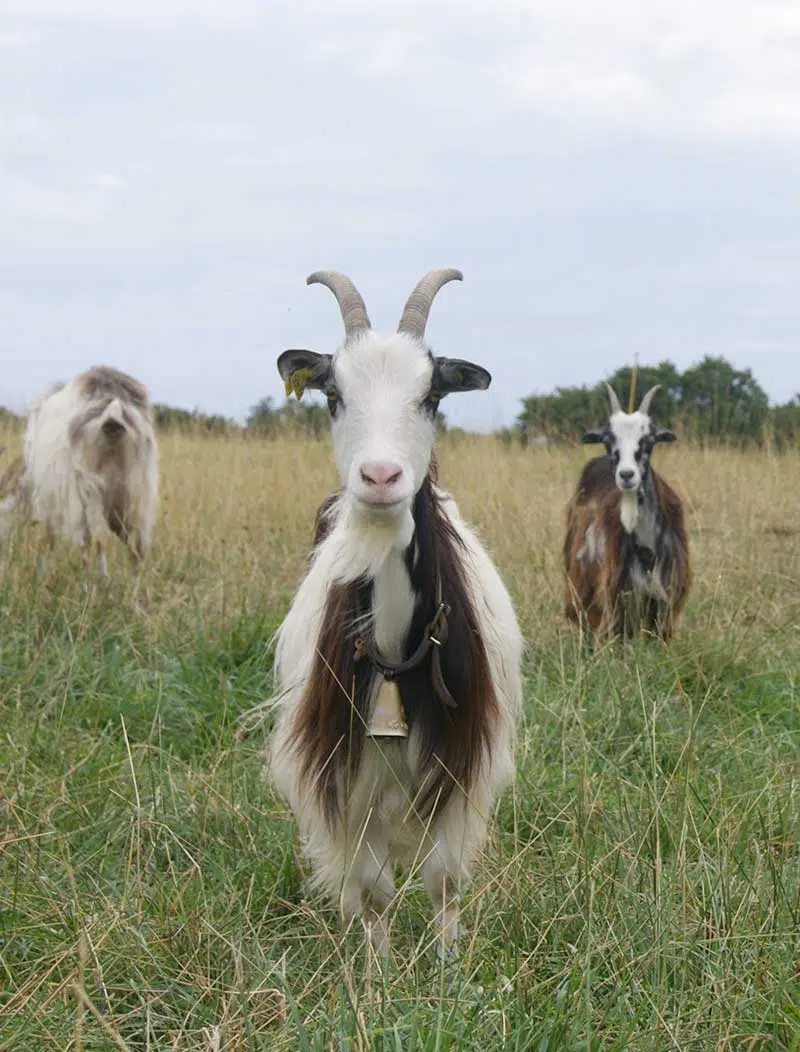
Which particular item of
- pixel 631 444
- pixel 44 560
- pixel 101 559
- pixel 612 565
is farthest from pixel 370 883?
pixel 101 559

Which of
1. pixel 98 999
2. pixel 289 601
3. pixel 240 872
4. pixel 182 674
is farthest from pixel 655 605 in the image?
pixel 98 999

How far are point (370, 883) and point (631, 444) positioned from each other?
4.23 m

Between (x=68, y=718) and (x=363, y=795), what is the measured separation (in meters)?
1.90

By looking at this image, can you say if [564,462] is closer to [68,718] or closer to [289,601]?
[289,601]

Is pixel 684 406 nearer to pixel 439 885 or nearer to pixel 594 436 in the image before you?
pixel 594 436

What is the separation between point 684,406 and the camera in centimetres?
1506

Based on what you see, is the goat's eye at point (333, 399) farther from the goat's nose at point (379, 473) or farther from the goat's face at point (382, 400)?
the goat's nose at point (379, 473)

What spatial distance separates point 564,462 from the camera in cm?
1266

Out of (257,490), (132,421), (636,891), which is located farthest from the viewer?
(257,490)

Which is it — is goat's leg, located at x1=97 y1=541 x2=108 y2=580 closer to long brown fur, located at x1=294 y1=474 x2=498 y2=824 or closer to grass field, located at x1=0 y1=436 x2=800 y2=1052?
grass field, located at x1=0 y1=436 x2=800 y2=1052

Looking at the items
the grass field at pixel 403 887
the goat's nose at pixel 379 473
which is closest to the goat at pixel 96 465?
the grass field at pixel 403 887

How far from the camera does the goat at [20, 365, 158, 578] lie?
26.6 feet

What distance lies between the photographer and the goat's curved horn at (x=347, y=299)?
367 centimetres

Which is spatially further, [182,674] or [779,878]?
[182,674]
